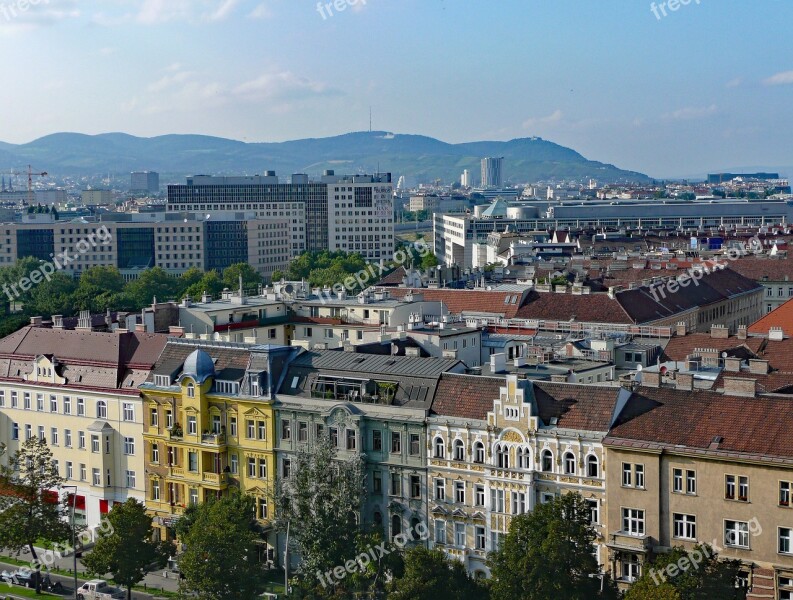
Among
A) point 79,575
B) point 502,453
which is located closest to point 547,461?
point 502,453

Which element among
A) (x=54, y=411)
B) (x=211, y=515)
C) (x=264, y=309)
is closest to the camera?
(x=211, y=515)

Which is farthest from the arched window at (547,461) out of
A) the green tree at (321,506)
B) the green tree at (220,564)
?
the green tree at (220,564)

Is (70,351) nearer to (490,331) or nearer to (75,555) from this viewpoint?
(75,555)

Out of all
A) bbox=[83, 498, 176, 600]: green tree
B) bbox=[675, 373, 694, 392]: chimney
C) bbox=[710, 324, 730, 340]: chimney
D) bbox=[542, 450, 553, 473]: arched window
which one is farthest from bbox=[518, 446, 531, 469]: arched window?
bbox=[710, 324, 730, 340]: chimney

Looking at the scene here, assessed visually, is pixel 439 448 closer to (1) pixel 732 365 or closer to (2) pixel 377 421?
(2) pixel 377 421

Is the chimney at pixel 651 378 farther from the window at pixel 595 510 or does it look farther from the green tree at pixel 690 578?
the green tree at pixel 690 578

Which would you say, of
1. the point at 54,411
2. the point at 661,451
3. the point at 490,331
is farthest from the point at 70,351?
the point at 661,451

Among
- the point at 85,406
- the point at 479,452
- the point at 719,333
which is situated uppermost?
the point at 719,333
